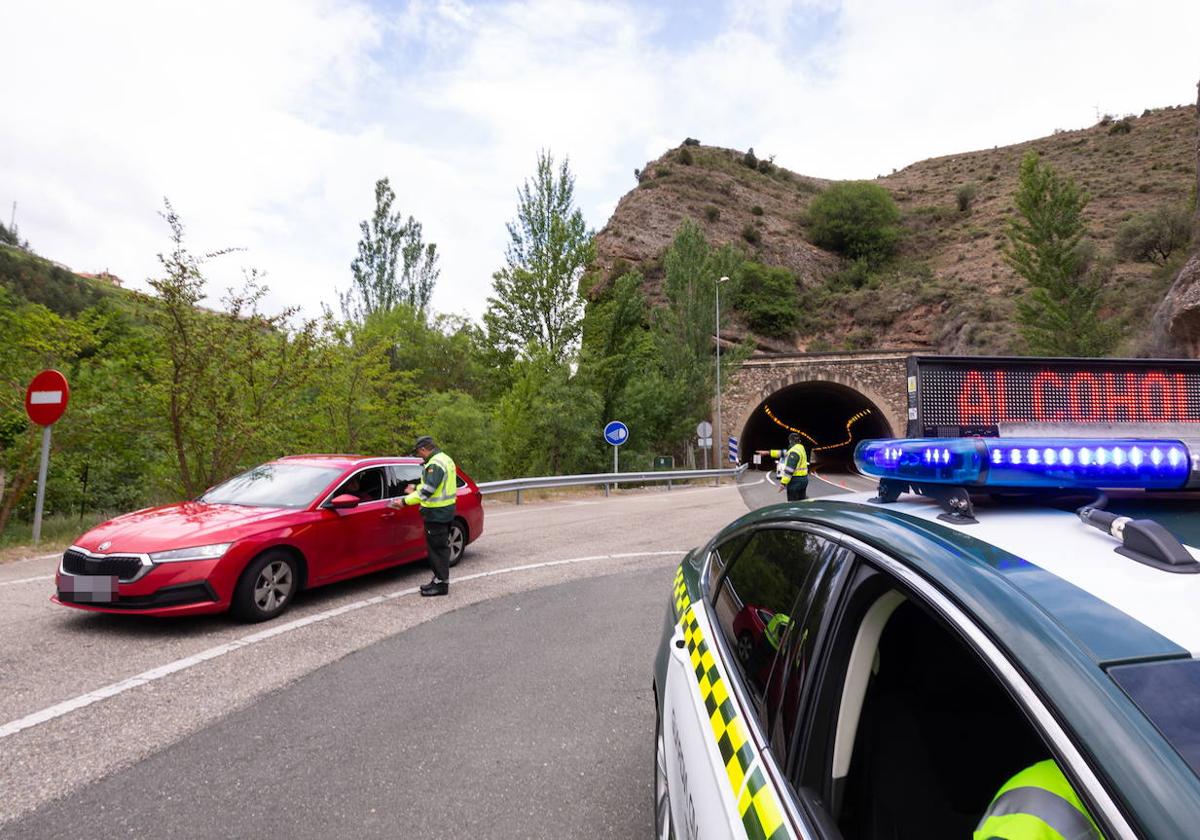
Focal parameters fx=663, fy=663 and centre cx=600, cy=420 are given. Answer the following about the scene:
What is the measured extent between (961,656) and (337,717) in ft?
10.9

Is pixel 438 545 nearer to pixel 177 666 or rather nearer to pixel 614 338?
pixel 177 666

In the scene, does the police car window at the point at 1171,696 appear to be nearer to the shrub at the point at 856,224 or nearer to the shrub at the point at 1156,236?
the shrub at the point at 1156,236

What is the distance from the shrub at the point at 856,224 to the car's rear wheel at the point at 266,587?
70.9 metres

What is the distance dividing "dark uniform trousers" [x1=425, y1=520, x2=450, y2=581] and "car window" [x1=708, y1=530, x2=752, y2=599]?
4.36 m

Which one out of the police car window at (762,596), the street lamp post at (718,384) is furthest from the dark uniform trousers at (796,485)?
the street lamp post at (718,384)

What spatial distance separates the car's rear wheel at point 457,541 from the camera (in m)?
8.12

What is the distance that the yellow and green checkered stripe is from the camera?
4.24 feet

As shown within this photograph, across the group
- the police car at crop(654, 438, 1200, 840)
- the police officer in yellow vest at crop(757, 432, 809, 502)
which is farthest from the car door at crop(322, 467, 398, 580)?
the police officer in yellow vest at crop(757, 432, 809, 502)

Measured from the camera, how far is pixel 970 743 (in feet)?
4.93

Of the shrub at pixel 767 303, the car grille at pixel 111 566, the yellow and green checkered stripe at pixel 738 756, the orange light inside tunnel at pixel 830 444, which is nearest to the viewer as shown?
the yellow and green checkered stripe at pixel 738 756

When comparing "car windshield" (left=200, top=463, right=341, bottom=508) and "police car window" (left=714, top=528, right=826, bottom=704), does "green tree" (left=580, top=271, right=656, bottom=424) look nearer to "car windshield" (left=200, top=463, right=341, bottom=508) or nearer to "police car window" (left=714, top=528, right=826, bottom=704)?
"car windshield" (left=200, top=463, right=341, bottom=508)

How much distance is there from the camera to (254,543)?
5.38 m

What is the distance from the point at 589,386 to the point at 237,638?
1999 centimetres

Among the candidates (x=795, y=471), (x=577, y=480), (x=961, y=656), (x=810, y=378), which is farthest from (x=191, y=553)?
(x=810, y=378)
